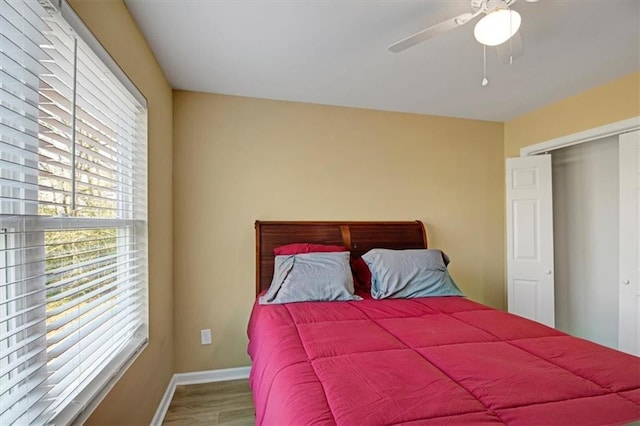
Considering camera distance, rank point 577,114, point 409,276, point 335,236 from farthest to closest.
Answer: point 335,236
point 577,114
point 409,276

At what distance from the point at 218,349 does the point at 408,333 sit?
1764 mm

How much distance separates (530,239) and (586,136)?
103 cm

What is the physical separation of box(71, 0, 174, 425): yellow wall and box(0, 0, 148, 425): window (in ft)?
0.37

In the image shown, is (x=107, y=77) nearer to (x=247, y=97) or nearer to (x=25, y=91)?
(x=25, y=91)

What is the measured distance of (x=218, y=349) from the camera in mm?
2598

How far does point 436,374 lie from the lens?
1.13 m

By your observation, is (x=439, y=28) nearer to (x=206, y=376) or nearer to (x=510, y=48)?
(x=510, y=48)

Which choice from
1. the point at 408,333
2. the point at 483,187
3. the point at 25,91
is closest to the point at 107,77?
the point at 25,91

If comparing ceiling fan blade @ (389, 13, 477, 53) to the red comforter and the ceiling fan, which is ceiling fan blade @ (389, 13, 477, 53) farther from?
the red comforter

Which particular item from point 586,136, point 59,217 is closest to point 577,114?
point 586,136

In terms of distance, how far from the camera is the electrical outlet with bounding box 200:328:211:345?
2564mm

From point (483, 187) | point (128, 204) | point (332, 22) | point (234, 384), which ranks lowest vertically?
point (234, 384)

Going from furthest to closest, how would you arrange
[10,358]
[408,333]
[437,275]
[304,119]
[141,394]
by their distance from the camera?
1. [304,119]
2. [437,275]
3. [141,394]
4. [408,333]
5. [10,358]

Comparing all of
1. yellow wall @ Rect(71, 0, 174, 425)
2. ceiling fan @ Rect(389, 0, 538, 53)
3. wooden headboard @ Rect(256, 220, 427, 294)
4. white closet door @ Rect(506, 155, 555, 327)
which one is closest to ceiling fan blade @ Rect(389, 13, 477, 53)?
ceiling fan @ Rect(389, 0, 538, 53)
